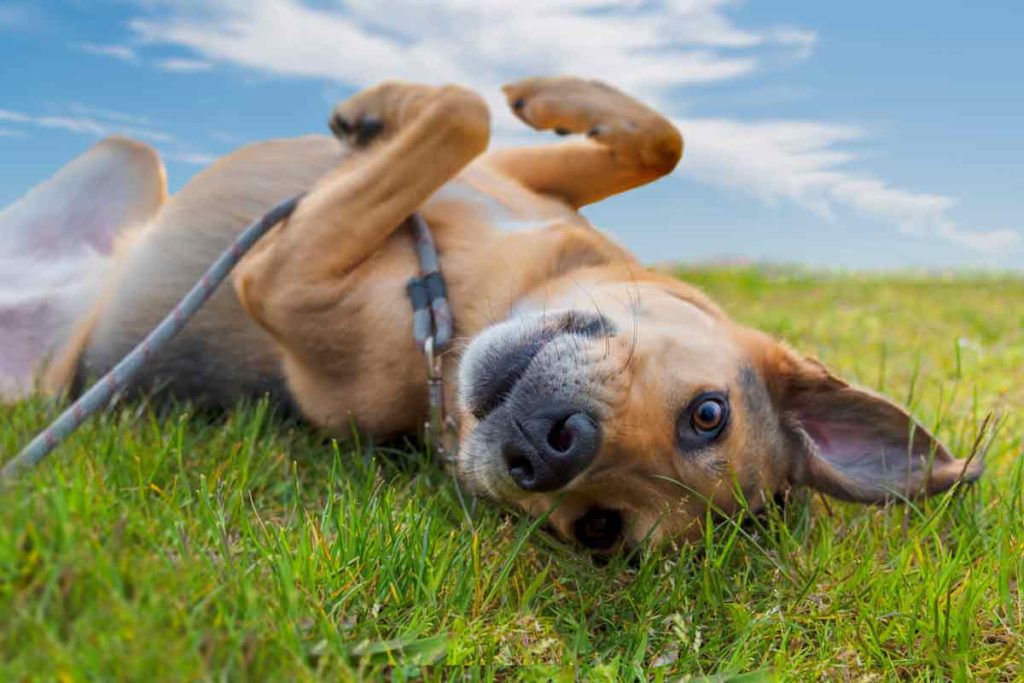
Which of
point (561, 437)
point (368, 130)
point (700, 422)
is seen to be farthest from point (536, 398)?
point (368, 130)

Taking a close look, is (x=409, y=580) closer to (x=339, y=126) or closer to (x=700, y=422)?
(x=700, y=422)

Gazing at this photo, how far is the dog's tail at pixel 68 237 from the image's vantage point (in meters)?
4.95

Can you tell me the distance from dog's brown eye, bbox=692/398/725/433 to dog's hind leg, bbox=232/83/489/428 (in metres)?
1.34

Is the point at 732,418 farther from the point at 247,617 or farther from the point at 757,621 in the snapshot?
the point at 247,617

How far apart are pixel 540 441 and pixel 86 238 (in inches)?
145

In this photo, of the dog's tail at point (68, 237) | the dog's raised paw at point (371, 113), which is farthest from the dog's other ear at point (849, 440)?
the dog's tail at point (68, 237)

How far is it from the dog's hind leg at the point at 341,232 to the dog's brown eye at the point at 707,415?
4.38 feet

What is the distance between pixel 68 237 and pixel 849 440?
4170mm

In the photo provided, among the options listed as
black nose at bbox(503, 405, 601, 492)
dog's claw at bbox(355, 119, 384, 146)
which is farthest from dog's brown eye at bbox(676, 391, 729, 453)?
dog's claw at bbox(355, 119, 384, 146)

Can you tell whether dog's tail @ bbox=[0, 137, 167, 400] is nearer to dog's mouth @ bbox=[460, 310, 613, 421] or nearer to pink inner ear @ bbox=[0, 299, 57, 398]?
pink inner ear @ bbox=[0, 299, 57, 398]

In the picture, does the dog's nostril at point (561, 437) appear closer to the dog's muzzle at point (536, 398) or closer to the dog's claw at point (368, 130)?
the dog's muzzle at point (536, 398)

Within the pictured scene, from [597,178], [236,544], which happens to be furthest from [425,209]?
[236,544]

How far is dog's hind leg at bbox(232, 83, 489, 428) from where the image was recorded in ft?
11.9

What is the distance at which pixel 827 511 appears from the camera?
3.55 meters
